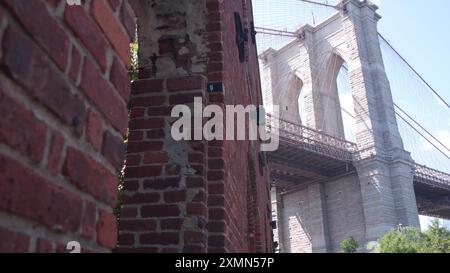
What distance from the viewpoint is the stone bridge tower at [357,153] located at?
77.6ft

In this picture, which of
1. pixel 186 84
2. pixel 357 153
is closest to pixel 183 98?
pixel 186 84

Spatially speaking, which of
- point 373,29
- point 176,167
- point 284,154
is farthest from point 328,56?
point 176,167

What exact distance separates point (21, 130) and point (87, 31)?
30 centimetres

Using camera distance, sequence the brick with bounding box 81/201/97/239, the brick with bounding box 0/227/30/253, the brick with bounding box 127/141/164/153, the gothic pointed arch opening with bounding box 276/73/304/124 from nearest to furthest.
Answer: the brick with bounding box 0/227/30/253 < the brick with bounding box 81/201/97/239 < the brick with bounding box 127/141/164/153 < the gothic pointed arch opening with bounding box 276/73/304/124

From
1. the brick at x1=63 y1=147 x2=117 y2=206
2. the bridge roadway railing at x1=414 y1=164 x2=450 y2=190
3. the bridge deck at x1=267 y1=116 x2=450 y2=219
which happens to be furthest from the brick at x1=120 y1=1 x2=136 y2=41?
the bridge roadway railing at x1=414 y1=164 x2=450 y2=190

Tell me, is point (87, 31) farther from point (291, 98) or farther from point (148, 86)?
point (291, 98)

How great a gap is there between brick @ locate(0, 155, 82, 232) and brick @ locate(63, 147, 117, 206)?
38mm

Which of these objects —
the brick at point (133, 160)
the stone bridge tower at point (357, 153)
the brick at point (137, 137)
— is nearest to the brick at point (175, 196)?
the brick at point (133, 160)

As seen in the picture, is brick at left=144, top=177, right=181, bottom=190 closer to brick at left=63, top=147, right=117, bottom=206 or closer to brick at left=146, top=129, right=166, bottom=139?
brick at left=146, top=129, right=166, bottom=139

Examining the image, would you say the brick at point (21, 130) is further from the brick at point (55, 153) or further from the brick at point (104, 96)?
the brick at point (104, 96)

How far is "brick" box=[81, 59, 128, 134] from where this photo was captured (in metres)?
0.89

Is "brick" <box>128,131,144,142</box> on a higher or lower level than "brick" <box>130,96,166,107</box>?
lower

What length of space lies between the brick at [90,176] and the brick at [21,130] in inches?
3.7
